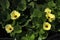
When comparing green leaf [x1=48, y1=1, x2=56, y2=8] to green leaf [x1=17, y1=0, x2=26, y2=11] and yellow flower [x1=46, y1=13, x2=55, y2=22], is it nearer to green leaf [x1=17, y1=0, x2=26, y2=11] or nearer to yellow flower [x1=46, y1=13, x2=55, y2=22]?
yellow flower [x1=46, y1=13, x2=55, y2=22]

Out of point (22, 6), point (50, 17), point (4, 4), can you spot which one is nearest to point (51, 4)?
point (50, 17)

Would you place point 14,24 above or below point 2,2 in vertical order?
below

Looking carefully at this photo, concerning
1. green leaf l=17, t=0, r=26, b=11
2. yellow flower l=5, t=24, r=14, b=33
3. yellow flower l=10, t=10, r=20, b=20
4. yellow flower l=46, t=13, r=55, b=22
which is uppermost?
green leaf l=17, t=0, r=26, b=11

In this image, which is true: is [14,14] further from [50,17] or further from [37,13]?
[50,17]

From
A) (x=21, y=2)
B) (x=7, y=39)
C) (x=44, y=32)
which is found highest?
(x=21, y=2)

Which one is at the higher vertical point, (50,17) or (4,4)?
(4,4)

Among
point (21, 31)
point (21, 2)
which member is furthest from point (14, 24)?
point (21, 2)

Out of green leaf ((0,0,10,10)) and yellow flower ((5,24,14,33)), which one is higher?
green leaf ((0,0,10,10))

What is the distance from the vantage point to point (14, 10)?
168cm

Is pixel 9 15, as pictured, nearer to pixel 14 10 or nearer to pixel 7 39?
pixel 14 10

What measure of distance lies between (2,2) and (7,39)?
0.41 meters

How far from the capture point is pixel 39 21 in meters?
1.64

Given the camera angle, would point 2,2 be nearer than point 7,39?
Yes

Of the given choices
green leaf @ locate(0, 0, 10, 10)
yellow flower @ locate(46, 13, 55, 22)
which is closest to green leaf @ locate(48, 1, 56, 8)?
yellow flower @ locate(46, 13, 55, 22)
